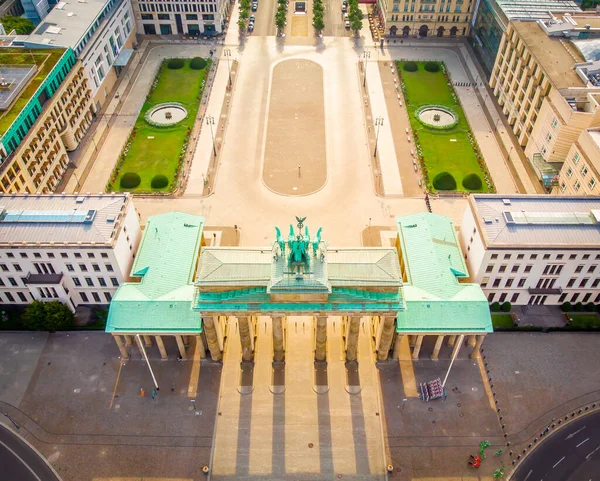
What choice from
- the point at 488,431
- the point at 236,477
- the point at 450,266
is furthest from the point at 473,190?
the point at 236,477

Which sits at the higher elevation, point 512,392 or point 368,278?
point 368,278

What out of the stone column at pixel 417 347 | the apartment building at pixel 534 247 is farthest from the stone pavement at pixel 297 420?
the apartment building at pixel 534 247

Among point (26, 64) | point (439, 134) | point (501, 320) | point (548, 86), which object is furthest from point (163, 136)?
point (548, 86)

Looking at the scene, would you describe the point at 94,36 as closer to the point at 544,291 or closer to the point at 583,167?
the point at 583,167

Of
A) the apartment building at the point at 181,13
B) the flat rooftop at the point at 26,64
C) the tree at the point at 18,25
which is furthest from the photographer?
the apartment building at the point at 181,13

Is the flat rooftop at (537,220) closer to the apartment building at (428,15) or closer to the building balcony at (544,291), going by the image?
the building balcony at (544,291)

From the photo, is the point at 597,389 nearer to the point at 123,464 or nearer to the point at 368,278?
the point at 368,278
